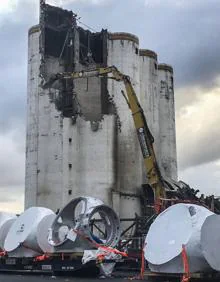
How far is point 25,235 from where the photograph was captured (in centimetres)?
2892

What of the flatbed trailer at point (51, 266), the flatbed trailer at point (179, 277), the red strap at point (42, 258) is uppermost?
the red strap at point (42, 258)

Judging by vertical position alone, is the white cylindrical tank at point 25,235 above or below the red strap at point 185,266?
above

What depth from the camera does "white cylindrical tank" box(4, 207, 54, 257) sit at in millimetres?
28500

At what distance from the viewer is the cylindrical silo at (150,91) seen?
6462 centimetres

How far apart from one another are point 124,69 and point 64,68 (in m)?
6.79

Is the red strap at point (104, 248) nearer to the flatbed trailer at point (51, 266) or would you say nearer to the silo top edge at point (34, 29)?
the flatbed trailer at point (51, 266)

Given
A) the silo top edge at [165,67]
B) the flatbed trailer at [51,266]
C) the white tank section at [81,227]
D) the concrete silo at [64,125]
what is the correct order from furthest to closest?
1. the silo top edge at [165,67]
2. the concrete silo at [64,125]
3. the white tank section at [81,227]
4. the flatbed trailer at [51,266]

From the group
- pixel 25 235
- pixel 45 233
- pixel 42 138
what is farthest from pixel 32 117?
pixel 45 233

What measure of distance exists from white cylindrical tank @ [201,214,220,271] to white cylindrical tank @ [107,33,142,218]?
1527 inches

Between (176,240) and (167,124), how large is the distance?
168 ft

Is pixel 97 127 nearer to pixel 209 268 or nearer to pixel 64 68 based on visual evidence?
pixel 64 68

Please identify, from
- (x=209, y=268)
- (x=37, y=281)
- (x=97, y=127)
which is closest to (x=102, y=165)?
(x=97, y=127)

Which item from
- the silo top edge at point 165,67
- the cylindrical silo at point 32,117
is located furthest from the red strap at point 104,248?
the silo top edge at point 165,67

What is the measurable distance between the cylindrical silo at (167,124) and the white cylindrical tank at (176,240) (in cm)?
4690
